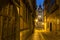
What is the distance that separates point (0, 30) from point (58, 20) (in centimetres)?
1834

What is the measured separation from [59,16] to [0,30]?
58.2 feet

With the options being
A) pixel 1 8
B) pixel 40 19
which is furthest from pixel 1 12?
pixel 40 19

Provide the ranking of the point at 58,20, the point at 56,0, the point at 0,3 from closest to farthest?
the point at 0,3 → the point at 56,0 → the point at 58,20

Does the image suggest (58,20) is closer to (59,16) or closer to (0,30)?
(59,16)

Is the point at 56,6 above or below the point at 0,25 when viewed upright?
above

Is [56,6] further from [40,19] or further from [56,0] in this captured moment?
[40,19]

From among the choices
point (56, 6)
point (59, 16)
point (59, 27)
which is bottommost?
point (59, 27)

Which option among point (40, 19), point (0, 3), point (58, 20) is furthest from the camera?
point (40, 19)

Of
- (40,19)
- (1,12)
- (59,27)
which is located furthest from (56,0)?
(40,19)

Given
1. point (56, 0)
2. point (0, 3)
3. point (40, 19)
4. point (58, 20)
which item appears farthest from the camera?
point (40, 19)

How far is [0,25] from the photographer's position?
3.23 meters

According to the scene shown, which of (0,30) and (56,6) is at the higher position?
(56,6)

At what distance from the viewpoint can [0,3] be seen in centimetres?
321

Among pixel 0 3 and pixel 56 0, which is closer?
pixel 0 3
